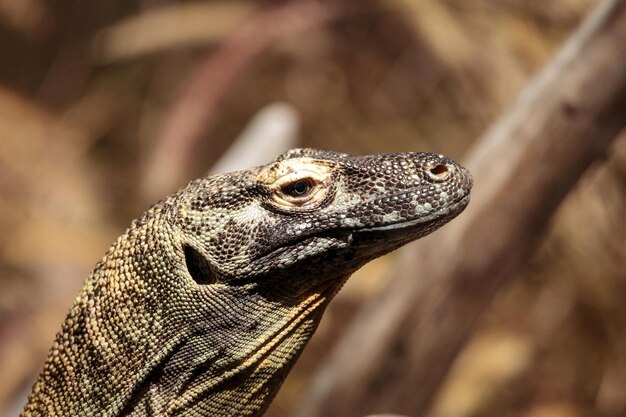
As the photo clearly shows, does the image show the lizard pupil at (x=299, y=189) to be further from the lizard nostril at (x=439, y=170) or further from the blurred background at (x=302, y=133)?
the blurred background at (x=302, y=133)

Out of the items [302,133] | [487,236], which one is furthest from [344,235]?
[302,133]

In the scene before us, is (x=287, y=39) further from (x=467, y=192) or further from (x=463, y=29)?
(x=467, y=192)

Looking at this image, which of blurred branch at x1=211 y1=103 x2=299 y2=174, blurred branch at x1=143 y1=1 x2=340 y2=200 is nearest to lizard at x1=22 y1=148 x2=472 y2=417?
blurred branch at x1=211 y1=103 x2=299 y2=174

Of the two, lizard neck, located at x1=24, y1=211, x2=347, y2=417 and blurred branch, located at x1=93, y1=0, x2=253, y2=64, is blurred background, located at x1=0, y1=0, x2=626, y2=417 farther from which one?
lizard neck, located at x1=24, y1=211, x2=347, y2=417

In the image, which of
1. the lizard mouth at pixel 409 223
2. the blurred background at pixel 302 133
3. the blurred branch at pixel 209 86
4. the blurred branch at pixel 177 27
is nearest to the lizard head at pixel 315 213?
the lizard mouth at pixel 409 223

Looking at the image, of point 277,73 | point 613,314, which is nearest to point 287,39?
point 277,73

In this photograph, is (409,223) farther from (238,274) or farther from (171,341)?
(171,341)
